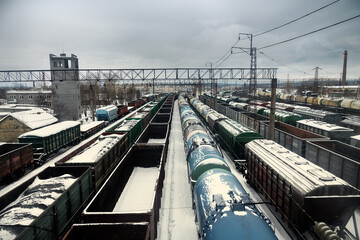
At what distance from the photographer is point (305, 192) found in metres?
8.40

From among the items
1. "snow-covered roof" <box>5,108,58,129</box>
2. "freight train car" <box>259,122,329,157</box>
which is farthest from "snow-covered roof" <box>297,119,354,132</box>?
"snow-covered roof" <box>5,108,58,129</box>

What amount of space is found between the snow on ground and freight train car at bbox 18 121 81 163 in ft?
39.2

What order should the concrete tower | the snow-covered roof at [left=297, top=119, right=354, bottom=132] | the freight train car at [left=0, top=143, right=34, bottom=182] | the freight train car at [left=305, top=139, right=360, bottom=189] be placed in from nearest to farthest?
the freight train car at [left=305, top=139, right=360, bottom=189], the freight train car at [left=0, top=143, right=34, bottom=182], the snow-covered roof at [left=297, top=119, right=354, bottom=132], the concrete tower

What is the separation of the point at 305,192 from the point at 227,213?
12.7 feet

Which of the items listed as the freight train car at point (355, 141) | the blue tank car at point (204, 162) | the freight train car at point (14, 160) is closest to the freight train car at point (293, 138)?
the freight train car at point (355, 141)

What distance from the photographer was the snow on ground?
10.5 meters

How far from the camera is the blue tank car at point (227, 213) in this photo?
605 centimetres

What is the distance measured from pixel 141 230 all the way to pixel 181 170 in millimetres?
10739

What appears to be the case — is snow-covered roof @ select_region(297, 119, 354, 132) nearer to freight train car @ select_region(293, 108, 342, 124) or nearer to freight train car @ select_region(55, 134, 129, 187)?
freight train car @ select_region(293, 108, 342, 124)

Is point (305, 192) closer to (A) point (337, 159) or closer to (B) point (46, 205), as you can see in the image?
(A) point (337, 159)

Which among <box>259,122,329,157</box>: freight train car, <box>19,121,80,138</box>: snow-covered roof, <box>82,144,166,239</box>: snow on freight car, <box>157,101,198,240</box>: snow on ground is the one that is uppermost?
<box>19,121,80,138</box>: snow-covered roof

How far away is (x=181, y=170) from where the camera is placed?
59.8ft

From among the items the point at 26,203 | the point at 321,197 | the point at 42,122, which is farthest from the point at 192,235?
the point at 42,122

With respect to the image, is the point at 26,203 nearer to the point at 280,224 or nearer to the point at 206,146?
the point at 206,146
